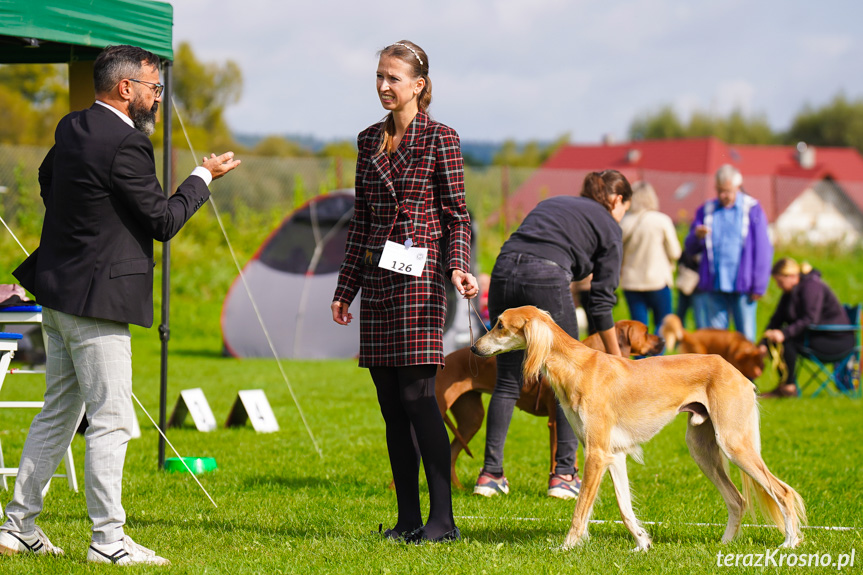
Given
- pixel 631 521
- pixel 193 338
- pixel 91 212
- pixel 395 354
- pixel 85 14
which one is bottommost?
pixel 193 338

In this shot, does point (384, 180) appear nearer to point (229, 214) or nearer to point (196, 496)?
point (196, 496)

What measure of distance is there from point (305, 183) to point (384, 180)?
15602mm

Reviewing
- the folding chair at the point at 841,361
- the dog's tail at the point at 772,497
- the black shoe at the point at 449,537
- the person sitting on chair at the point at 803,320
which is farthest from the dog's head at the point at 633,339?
the folding chair at the point at 841,361

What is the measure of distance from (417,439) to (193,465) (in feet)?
7.34

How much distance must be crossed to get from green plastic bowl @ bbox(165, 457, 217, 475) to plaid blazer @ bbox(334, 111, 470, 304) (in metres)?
2.37

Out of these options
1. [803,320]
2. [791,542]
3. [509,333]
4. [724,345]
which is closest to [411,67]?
[509,333]

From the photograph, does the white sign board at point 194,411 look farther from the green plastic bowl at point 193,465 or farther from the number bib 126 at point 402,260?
the number bib 126 at point 402,260

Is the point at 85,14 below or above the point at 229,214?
above

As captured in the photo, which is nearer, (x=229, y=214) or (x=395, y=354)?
(x=395, y=354)

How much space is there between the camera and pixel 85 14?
4523 mm

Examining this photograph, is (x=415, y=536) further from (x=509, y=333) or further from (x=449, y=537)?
(x=509, y=333)

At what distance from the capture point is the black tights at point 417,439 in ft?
12.0

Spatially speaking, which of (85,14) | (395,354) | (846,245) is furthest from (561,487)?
(846,245)

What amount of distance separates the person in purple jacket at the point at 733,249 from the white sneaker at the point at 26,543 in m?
6.93
